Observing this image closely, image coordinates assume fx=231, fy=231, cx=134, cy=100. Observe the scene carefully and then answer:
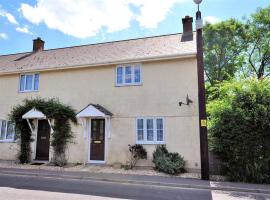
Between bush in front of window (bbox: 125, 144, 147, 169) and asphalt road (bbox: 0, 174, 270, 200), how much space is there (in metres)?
3.03

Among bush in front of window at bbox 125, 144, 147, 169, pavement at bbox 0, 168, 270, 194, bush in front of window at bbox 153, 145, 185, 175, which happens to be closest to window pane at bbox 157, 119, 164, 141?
bush in front of window at bbox 153, 145, 185, 175

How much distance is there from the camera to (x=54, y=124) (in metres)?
13.5

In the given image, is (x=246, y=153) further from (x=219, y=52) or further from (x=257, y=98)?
(x=219, y=52)

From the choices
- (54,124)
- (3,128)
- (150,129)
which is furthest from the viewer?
(3,128)

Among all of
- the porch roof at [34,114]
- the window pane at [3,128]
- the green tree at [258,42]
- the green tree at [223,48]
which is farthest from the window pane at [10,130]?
the green tree at [258,42]

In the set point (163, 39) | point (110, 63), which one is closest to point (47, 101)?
point (110, 63)

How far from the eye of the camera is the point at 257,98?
9.41 m

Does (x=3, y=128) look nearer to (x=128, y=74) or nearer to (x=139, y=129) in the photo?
(x=128, y=74)

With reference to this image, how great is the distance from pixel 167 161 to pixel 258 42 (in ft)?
59.9

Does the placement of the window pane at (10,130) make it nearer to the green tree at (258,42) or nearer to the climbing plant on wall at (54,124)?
the climbing plant on wall at (54,124)

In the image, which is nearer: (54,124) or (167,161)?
(167,161)

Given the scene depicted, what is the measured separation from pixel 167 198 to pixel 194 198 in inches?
32.6

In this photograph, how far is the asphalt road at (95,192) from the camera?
277 inches

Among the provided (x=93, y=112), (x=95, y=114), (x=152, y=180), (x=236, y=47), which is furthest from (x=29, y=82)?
(x=236, y=47)
